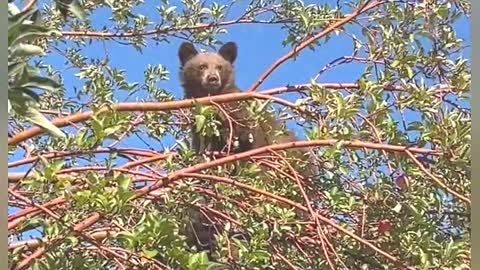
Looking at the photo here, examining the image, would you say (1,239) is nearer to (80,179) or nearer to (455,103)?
(80,179)

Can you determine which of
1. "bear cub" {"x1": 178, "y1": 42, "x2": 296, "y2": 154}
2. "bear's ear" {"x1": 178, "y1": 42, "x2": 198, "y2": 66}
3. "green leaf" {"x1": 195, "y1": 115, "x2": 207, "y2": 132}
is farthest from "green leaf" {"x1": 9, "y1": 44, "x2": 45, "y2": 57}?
"bear's ear" {"x1": 178, "y1": 42, "x2": 198, "y2": 66}

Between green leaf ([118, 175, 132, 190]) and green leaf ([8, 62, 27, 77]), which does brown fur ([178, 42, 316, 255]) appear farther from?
green leaf ([8, 62, 27, 77])

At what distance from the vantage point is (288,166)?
5.32ft

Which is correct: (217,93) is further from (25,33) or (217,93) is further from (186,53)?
(25,33)

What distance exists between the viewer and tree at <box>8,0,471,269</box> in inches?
56.8

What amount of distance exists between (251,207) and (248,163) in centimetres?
10

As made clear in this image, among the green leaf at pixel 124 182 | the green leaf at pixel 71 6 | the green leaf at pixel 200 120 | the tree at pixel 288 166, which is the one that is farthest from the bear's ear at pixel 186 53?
the green leaf at pixel 71 6

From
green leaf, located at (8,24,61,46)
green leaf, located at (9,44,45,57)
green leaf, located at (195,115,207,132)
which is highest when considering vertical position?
green leaf, located at (195,115,207,132)

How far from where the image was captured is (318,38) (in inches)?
67.3

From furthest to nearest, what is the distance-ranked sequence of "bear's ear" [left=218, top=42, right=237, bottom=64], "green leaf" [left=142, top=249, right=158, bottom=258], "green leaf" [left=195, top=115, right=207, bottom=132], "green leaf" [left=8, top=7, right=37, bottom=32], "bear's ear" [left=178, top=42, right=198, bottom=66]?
1. "bear's ear" [left=218, top=42, right=237, bottom=64]
2. "bear's ear" [left=178, top=42, right=198, bottom=66]
3. "green leaf" [left=195, top=115, right=207, bottom=132]
4. "green leaf" [left=142, top=249, right=158, bottom=258]
5. "green leaf" [left=8, top=7, right=37, bottom=32]

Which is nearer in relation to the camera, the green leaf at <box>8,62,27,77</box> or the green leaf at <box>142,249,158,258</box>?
the green leaf at <box>8,62,27,77</box>

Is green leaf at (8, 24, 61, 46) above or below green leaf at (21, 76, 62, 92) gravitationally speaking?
above

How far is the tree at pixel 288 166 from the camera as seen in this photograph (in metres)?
1.44

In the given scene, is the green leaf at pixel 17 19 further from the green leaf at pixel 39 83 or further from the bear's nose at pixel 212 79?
the bear's nose at pixel 212 79
